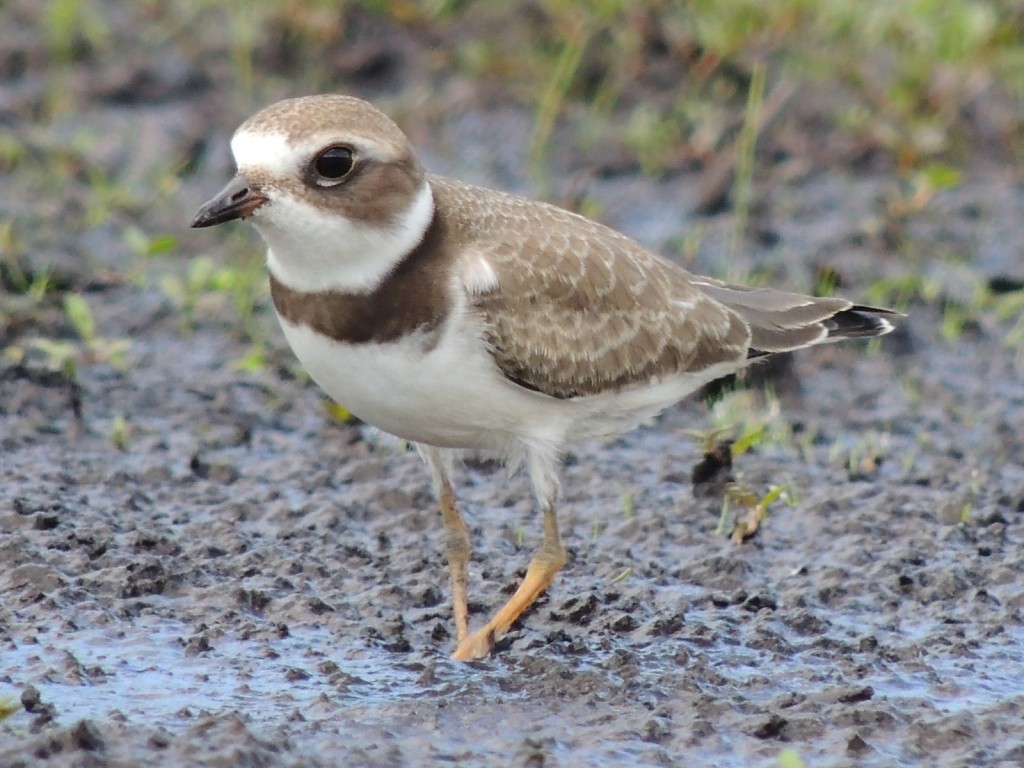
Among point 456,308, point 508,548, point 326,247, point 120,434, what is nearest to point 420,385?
point 456,308

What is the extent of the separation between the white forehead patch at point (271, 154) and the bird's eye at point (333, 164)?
0.26 feet

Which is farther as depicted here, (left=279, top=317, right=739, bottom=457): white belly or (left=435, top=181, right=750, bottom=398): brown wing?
(left=435, top=181, right=750, bottom=398): brown wing

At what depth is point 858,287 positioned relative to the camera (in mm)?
8758

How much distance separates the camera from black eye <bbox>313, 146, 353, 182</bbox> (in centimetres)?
519

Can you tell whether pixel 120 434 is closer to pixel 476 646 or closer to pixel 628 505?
pixel 628 505

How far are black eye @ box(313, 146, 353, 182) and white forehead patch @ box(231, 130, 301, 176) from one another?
0.08m

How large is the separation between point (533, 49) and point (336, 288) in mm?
5758

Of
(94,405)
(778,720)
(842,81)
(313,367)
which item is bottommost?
(778,720)

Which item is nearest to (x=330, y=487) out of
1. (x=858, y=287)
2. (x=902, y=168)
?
(x=858, y=287)

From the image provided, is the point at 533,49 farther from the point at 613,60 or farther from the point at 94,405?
the point at 94,405

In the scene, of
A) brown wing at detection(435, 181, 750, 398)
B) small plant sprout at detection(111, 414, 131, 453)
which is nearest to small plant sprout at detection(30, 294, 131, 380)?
small plant sprout at detection(111, 414, 131, 453)

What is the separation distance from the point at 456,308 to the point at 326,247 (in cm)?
44

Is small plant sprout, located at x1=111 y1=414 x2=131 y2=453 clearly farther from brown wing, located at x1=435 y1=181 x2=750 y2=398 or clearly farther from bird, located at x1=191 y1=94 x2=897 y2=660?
brown wing, located at x1=435 y1=181 x2=750 y2=398

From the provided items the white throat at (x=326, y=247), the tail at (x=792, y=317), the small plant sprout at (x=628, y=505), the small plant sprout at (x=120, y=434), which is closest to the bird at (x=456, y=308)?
the white throat at (x=326, y=247)
